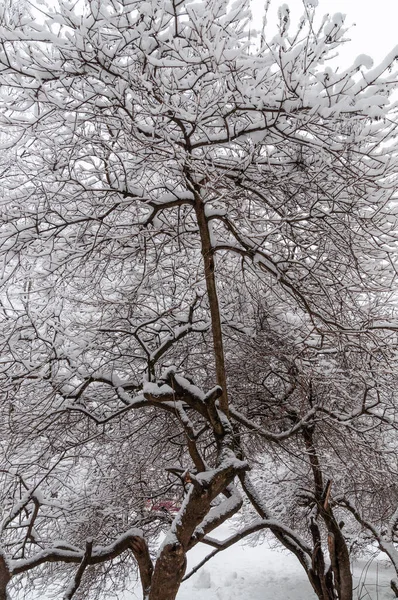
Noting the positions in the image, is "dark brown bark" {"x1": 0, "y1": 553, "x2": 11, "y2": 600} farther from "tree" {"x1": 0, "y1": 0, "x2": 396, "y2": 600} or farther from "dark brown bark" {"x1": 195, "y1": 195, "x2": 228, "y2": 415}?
"dark brown bark" {"x1": 195, "y1": 195, "x2": 228, "y2": 415}

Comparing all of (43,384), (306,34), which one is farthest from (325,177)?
(43,384)

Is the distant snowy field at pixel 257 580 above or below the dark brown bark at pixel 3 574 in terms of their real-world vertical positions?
above

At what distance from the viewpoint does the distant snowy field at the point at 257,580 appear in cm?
1340

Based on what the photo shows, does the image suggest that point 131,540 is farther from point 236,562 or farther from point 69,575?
point 236,562

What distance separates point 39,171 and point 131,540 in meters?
3.11

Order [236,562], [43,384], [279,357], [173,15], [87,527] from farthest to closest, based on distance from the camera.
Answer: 1. [236,562]
2. [87,527]
3. [279,357]
4. [43,384]
5. [173,15]

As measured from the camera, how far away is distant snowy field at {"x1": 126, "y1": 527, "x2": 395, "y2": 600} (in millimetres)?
13398

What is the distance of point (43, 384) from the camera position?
4.79 meters

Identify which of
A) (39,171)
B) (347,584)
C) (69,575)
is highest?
(39,171)

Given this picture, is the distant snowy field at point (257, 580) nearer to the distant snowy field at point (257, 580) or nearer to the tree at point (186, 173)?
the distant snowy field at point (257, 580)

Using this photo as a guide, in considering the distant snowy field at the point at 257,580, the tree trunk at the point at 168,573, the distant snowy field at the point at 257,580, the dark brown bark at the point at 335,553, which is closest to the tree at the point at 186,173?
the tree trunk at the point at 168,573

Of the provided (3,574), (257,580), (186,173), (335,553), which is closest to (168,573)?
(3,574)

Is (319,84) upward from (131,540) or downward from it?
upward

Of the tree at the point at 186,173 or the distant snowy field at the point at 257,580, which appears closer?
the tree at the point at 186,173
